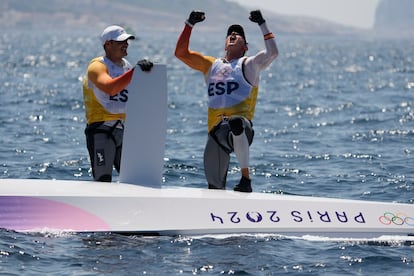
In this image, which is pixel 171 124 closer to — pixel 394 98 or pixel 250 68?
pixel 394 98

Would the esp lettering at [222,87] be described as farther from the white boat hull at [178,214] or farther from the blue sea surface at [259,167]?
the blue sea surface at [259,167]

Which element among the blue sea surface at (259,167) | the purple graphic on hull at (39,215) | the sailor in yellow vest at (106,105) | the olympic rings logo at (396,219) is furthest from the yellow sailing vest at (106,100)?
the olympic rings logo at (396,219)

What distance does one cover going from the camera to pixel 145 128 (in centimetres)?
1000

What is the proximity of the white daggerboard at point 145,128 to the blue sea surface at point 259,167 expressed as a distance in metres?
0.94

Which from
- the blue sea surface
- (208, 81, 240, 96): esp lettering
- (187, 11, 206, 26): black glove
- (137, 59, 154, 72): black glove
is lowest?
the blue sea surface

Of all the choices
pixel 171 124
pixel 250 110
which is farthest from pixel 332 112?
pixel 250 110

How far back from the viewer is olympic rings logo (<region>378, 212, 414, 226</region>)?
9734 mm

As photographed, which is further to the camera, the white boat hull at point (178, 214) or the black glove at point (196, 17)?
the black glove at point (196, 17)

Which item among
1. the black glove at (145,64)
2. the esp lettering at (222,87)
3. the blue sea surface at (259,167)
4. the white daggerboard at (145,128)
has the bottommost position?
the blue sea surface at (259,167)

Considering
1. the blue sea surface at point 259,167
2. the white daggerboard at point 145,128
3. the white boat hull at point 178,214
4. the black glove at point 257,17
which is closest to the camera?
the blue sea surface at point 259,167

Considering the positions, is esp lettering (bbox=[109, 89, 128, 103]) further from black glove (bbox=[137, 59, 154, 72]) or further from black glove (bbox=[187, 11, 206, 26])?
black glove (bbox=[187, 11, 206, 26])

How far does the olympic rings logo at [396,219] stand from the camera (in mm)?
9734

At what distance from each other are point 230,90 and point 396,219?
2.02m

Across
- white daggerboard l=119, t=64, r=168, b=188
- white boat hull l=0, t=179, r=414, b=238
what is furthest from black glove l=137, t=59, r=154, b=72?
white boat hull l=0, t=179, r=414, b=238
